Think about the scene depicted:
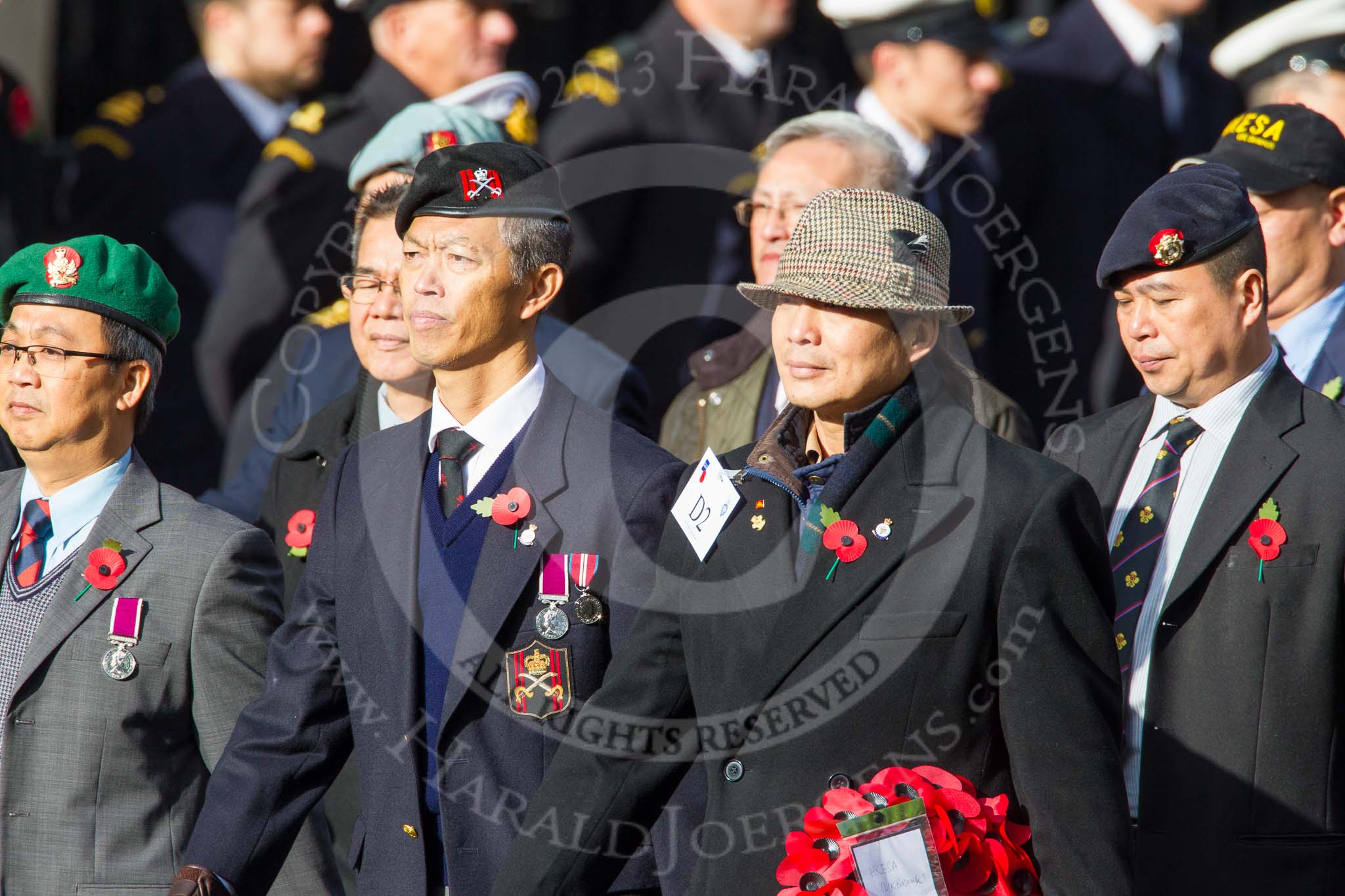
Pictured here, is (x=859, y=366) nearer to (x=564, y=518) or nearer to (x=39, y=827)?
(x=564, y=518)

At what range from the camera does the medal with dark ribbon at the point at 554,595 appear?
3498 millimetres

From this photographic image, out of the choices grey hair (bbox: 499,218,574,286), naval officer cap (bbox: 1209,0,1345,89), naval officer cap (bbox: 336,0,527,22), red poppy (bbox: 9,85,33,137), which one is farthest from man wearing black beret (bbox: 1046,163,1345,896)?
red poppy (bbox: 9,85,33,137)

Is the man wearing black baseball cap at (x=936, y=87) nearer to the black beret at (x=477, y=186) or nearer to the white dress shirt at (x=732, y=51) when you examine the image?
the white dress shirt at (x=732, y=51)

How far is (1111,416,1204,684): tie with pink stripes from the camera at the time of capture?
12.7 feet

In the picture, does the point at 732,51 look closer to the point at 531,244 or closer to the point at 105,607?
the point at 531,244

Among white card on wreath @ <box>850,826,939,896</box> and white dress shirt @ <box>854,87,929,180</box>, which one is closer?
white card on wreath @ <box>850,826,939,896</box>

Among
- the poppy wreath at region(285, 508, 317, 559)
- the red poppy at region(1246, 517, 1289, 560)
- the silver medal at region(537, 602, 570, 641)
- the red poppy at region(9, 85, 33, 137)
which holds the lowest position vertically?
the poppy wreath at region(285, 508, 317, 559)

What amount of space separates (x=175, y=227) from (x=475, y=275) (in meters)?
3.85

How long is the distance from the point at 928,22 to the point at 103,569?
379cm

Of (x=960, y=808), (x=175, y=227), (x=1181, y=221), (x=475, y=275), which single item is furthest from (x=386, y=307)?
(x=175, y=227)

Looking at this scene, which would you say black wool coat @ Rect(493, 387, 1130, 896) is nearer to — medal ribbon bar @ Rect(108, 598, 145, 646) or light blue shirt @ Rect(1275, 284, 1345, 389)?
medal ribbon bar @ Rect(108, 598, 145, 646)

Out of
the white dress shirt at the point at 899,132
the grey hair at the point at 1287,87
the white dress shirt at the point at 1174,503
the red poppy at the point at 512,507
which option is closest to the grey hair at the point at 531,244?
the red poppy at the point at 512,507

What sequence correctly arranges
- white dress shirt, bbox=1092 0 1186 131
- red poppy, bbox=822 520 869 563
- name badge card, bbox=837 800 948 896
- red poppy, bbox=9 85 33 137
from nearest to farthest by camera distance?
name badge card, bbox=837 800 948 896 < red poppy, bbox=822 520 869 563 < white dress shirt, bbox=1092 0 1186 131 < red poppy, bbox=9 85 33 137

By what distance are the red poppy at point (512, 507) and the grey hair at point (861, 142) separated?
6.22 ft
